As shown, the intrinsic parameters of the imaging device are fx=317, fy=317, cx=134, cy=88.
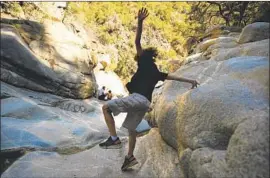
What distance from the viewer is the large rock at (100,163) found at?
5.37 metres

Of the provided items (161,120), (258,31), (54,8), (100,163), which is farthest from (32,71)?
(258,31)

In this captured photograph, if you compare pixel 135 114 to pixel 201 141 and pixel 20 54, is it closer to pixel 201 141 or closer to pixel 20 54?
pixel 201 141

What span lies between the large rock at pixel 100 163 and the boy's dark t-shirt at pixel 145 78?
4.44 ft

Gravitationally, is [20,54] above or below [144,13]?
below

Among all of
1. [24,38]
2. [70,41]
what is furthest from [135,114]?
[70,41]

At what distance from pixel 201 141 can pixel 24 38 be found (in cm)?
1111

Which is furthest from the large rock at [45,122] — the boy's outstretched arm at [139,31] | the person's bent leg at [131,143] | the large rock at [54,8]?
the large rock at [54,8]

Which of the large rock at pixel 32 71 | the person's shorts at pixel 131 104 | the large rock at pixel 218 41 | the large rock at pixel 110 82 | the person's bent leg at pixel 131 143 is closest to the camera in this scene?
the person's shorts at pixel 131 104

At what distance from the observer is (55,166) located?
5.84 m

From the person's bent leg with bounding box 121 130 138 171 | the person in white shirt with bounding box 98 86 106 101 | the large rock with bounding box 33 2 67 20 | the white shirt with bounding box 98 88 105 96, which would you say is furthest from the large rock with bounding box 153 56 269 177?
the large rock with bounding box 33 2 67 20

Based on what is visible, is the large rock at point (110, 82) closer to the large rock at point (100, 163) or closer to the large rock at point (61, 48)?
the large rock at point (61, 48)

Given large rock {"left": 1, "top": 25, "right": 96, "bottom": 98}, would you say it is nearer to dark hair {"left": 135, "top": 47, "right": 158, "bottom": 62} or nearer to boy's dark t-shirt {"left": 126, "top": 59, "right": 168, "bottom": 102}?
boy's dark t-shirt {"left": 126, "top": 59, "right": 168, "bottom": 102}

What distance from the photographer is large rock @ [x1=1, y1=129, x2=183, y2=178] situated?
5.37 meters

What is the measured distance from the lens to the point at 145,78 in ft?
16.3
